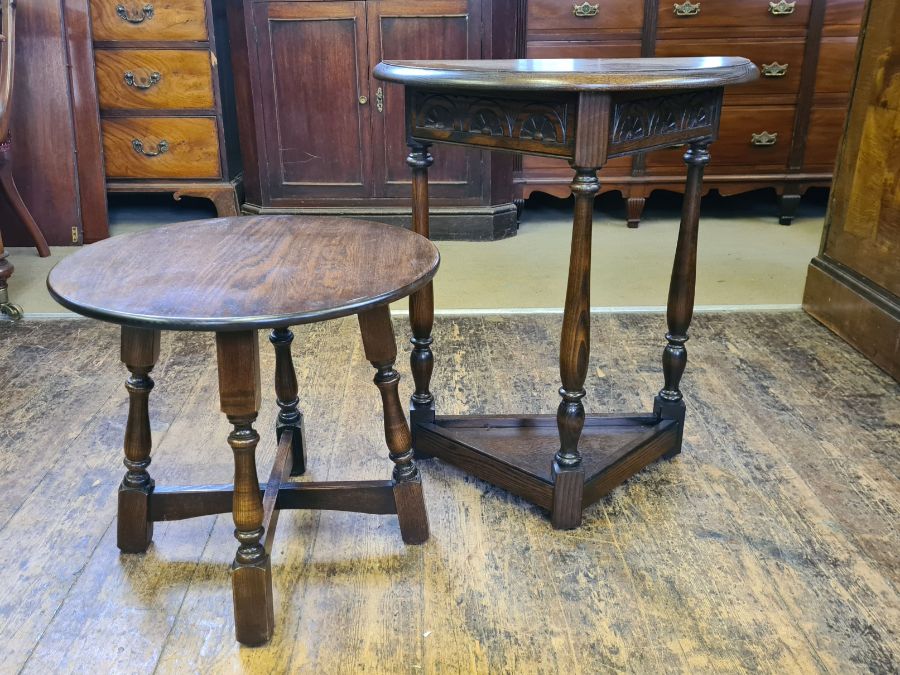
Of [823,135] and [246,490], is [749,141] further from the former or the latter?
[246,490]

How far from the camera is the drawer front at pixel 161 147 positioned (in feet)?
10.6

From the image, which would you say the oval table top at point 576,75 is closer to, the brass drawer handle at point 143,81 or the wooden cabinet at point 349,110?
the wooden cabinet at point 349,110

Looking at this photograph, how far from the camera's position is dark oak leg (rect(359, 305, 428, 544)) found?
50.4 inches

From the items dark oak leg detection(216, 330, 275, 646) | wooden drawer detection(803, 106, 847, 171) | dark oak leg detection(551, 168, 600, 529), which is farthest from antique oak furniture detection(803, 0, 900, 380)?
dark oak leg detection(216, 330, 275, 646)

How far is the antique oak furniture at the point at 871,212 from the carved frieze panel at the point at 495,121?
4.16ft

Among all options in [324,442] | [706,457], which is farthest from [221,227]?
[706,457]

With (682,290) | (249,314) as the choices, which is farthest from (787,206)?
(249,314)

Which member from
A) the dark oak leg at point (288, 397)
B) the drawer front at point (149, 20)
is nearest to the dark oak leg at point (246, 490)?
the dark oak leg at point (288, 397)

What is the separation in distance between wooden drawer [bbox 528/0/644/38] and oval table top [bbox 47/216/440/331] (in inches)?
86.5

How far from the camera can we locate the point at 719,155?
11.6ft

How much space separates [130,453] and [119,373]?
83 cm

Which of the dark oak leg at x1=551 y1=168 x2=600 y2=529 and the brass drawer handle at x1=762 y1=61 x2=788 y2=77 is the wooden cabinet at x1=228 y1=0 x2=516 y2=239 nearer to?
the brass drawer handle at x1=762 y1=61 x2=788 y2=77

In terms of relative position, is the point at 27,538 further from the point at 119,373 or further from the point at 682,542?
the point at 682,542

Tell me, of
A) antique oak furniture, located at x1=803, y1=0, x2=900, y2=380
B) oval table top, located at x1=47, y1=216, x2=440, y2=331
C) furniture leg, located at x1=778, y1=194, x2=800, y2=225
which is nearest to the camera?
oval table top, located at x1=47, y1=216, x2=440, y2=331
